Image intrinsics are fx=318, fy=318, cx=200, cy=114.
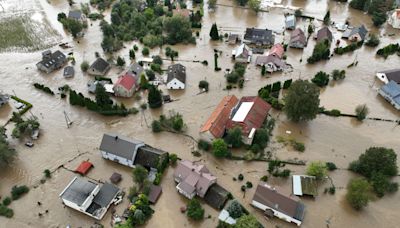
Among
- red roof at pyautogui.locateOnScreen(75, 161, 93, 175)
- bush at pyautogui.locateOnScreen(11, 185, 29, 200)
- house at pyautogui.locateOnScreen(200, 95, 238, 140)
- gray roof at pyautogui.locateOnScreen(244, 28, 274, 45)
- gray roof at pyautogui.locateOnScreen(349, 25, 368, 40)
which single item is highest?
gray roof at pyautogui.locateOnScreen(349, 25, 368, 40)

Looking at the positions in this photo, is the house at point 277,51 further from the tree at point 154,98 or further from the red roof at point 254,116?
the tree at point 154,98

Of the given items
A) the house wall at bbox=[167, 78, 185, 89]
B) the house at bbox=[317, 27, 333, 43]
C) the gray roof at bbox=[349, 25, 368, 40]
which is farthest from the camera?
the gray roof at bbox=[349, 25, 368, 40]

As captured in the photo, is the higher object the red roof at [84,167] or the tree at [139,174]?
the tree at [139,174]

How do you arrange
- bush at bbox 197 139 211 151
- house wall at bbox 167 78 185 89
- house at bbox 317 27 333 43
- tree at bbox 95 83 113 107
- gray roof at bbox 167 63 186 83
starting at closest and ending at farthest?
bush at bbox 197 139 211 151 < tree at bbox 95 83 113 107 < house wall at bbox 167 78 185 89 < gray roof at bbox 167 63 186 83 < house at bbox 317 27 333 43

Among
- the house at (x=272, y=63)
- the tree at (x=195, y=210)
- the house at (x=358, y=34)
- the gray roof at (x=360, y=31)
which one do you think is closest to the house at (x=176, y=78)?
the house at (x=272, y=63)

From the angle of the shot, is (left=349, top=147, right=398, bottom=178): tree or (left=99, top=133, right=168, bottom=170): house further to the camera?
(left=99, top=133, right=168, bottom=170): house

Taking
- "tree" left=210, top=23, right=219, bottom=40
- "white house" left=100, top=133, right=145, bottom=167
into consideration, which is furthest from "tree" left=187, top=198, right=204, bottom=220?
"tree" left=210, top=23, right=219, bottom=40

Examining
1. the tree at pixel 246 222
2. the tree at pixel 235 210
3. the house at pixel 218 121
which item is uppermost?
the house at pixel 218 121

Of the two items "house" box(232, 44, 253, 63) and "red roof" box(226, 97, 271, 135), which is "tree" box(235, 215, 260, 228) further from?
"house" box(232, 44, 253, 63)

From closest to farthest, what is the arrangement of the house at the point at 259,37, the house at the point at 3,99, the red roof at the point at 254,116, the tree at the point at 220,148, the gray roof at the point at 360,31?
the tree at the point at 220,148 < the red roof at the point at 254,116 < the house at the point at 3,99 < the house at the point at 259,37 < the gray roof at the point at 360,31
